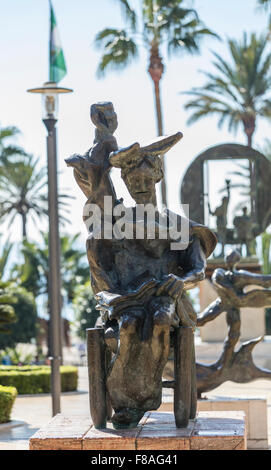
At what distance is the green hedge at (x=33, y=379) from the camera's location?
58.4 feet

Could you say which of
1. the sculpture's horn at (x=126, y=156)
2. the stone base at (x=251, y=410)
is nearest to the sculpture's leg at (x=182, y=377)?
the sculpture's horn at (x=126, y=156)

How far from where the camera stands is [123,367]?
611 centimetres

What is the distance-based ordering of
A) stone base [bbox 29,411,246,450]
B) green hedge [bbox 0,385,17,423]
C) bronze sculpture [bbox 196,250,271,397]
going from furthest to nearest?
green hedge [bbox 0,385,17,423] < bronze sculpture [bbox 196,250,271,397] < stone base [bbox 29,411,246,450]

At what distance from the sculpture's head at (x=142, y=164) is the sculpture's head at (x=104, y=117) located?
0.81 m

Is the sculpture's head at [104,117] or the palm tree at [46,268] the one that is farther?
the palm tree at [46,268]

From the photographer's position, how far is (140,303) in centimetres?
614

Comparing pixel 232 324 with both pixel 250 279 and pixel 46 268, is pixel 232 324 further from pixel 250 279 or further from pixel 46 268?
pixel 46 268

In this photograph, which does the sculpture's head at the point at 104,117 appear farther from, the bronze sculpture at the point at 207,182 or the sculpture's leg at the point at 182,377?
the bronze sculpture at the point at 207,182

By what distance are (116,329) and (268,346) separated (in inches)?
563

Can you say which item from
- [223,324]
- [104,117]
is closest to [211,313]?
[104,117]

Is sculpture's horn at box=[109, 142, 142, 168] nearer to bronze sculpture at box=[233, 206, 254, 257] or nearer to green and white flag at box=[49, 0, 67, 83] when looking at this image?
green and white flag at box=[49, 0, 67, 83]

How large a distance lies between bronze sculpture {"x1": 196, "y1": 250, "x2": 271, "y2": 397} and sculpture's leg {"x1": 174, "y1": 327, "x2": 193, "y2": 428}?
3.74 metres

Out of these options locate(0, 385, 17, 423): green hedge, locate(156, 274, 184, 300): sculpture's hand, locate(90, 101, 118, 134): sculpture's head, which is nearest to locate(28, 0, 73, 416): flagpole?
locate(0, 385, 17, 423): green hedge

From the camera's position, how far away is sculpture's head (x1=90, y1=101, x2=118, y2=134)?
7.31m
